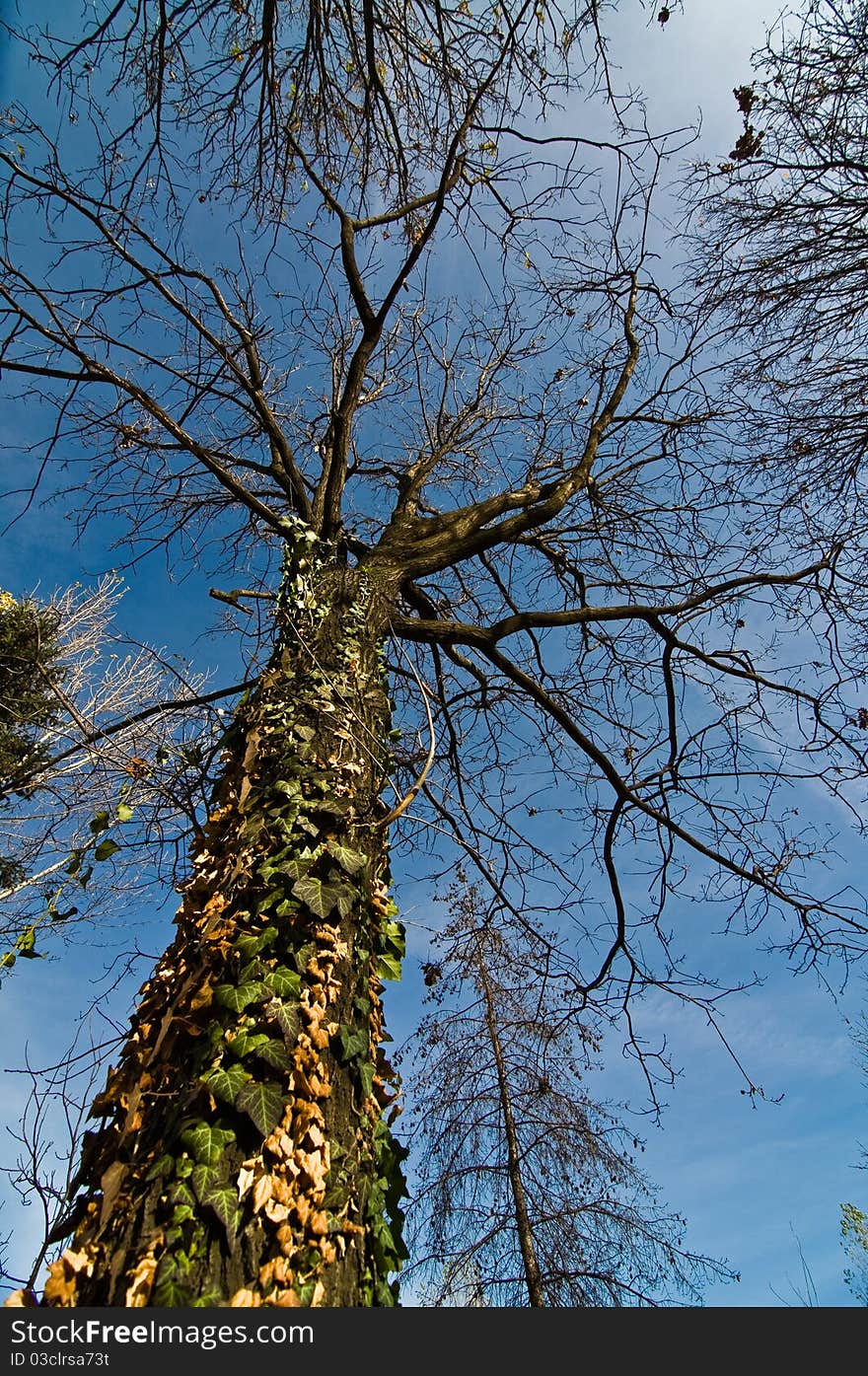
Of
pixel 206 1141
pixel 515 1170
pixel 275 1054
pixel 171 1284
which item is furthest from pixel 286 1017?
pixel 515 1170

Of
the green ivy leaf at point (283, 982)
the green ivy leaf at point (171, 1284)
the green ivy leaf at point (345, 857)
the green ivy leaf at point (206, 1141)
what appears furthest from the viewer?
the green ivy leaf at point (345, 857)

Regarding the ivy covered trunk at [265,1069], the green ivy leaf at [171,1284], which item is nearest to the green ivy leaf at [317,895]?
the ivy covered trunk at [265,1069]

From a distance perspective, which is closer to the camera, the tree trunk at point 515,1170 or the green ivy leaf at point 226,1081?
the green ivy leaf at point 226,1081

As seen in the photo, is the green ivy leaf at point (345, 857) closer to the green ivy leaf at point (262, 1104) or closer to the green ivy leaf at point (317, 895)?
the green ivy leaf at point (317, 895)

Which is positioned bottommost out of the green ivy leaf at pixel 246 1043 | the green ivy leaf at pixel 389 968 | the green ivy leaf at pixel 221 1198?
the green ivy leaf at pixel 221 1198

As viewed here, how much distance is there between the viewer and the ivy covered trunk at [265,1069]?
133 cm

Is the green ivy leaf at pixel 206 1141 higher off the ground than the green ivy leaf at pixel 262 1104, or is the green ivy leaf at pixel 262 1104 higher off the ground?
the green ivy leaf at pixel 262 1104

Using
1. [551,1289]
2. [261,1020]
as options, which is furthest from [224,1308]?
[551,1289]

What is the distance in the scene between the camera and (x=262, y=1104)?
5.06ft

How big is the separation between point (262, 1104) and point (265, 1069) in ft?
0.27

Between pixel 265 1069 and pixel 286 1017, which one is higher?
pixel 286 1017

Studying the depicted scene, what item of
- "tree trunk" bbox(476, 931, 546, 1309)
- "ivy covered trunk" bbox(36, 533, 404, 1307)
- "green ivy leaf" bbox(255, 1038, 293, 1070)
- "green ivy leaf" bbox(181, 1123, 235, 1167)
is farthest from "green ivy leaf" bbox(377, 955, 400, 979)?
"tree trunk" bbox(476, 931, 546, 1309)

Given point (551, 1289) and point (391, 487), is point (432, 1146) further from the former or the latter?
point (391, 487)

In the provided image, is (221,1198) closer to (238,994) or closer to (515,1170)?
(238,994)
